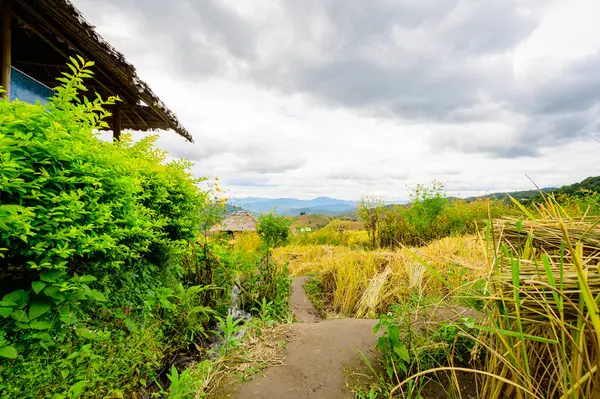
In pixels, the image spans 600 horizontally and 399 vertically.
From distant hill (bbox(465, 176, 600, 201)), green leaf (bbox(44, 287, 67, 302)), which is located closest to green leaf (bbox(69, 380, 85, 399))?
green leaf (bbox(44, 287, 67, 302))

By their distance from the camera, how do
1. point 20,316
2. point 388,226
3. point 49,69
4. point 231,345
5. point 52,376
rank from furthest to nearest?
point 388,226
point 49,69
point 231,345
point 52,376
point 20,316

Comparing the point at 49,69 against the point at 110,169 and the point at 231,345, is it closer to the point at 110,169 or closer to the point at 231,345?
the point at 110,169

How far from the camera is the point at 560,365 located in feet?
3.01

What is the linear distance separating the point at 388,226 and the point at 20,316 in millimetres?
8923

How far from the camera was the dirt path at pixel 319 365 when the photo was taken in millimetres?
1721

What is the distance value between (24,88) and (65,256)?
4.45 m

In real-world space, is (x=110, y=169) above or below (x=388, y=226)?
above

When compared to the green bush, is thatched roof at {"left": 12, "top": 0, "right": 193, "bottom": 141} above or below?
above

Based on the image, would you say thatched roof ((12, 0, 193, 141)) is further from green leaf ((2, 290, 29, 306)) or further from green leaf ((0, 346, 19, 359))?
green leaf ((0, 346, 19, 359))

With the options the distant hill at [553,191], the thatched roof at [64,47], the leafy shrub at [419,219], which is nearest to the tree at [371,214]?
the leafy shrub at [419,219]

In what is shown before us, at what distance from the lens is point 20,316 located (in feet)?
4.06

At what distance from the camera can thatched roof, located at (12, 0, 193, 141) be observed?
2986 mm

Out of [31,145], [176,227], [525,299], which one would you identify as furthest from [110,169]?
[525,299]

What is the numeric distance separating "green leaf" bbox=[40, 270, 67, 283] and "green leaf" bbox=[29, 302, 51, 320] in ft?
0.44
